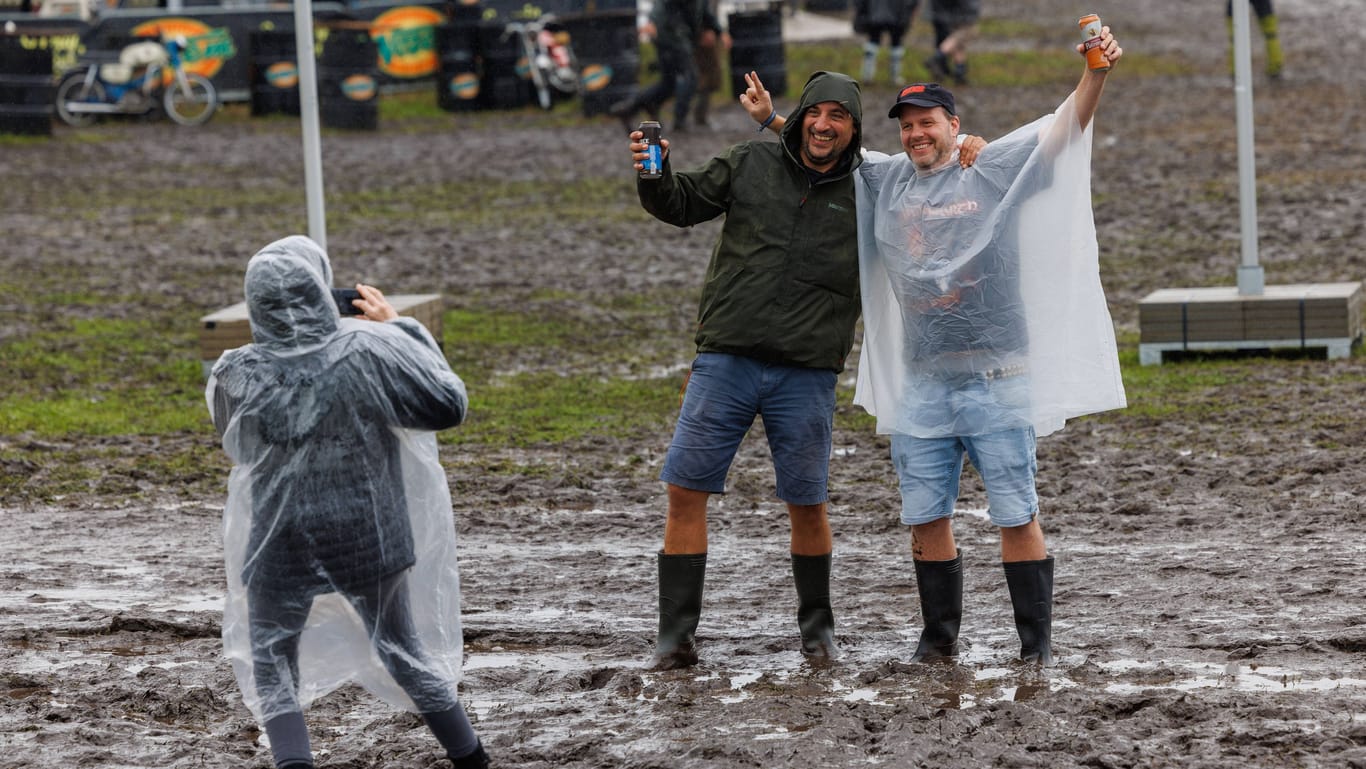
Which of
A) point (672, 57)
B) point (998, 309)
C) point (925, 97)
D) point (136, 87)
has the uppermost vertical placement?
point (136, 87)

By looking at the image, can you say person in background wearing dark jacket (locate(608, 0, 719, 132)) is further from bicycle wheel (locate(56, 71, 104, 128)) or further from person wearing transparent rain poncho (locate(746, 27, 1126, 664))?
person wearing transparent rain poncho (locate(746, 27, 1126, 664))

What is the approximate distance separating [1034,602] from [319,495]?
7.56 ft

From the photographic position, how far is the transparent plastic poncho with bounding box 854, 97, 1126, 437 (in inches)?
229

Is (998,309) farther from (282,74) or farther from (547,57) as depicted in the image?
(282,74)

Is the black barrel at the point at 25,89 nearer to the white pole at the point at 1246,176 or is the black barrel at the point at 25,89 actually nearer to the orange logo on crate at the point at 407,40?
the orange logo on crate at the point at 407,40

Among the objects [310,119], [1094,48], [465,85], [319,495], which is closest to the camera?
[319,495]

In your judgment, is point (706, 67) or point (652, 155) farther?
point (706, 67)

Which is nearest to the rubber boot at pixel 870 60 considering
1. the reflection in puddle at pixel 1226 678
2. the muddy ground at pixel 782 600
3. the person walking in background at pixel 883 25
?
the person walking in background at pixel 883 25

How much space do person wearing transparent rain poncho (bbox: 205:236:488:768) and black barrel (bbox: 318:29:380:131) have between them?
19.6 meters

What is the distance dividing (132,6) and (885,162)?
21.9 metres

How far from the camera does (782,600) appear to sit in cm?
687

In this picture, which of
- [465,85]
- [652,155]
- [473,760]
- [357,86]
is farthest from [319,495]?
[465,85]

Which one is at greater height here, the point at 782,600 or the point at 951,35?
the point at 951,35

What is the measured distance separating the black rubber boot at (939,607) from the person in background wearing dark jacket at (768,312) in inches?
12.8
